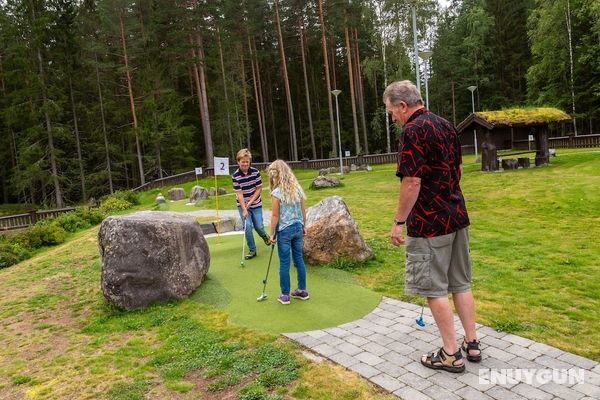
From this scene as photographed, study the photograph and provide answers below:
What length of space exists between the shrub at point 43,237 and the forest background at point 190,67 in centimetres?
A: 1293

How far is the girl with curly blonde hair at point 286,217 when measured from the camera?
4.43 m

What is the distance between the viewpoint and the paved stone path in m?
2.72

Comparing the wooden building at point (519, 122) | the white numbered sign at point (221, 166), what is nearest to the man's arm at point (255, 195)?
the white numbered sign at point (221, 166)

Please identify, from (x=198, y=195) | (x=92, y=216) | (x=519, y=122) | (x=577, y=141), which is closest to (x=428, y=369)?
(x=519, y=122)

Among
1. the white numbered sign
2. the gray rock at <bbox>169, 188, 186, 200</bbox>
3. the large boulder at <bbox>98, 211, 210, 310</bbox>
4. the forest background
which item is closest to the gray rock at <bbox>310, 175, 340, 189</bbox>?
the gray rock at <bbox>169, 188, 186, 200</bbox>

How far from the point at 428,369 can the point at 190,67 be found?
28755 millimetres

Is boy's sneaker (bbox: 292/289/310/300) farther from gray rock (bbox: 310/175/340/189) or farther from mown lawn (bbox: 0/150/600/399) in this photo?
gray rock (bbox: 310/175/340/189)

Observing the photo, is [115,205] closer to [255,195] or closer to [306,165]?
[306,165]

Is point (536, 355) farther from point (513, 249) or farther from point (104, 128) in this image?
point (104, 128)

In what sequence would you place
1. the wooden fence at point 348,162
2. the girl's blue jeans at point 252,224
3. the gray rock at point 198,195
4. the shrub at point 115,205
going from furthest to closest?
the wooden fence at point 348,162
the shrub at point 115,205
the gray rock at point 198,195
the girl's blue jeans at point 252,224

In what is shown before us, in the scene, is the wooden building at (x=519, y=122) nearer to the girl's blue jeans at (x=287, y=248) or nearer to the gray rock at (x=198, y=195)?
the gray rock at (x=198, y=195)

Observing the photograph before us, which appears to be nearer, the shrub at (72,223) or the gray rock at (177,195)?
the shrub at (72,223)

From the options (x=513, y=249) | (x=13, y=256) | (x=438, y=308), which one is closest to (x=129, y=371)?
(x=438, y=308)

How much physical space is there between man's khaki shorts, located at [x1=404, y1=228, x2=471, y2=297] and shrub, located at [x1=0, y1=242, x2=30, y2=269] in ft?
39.7
